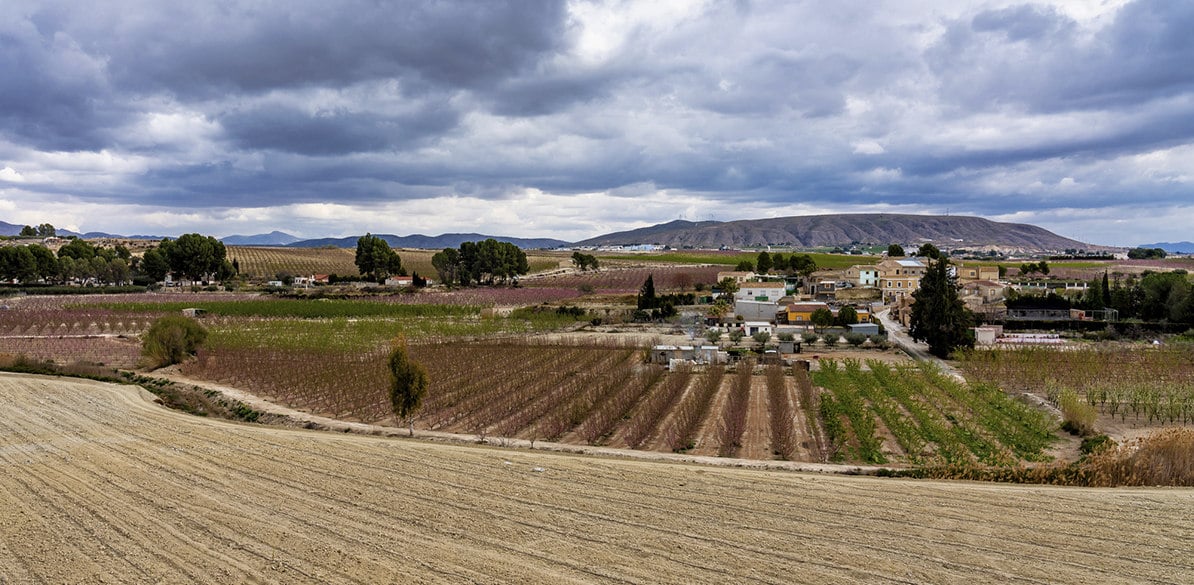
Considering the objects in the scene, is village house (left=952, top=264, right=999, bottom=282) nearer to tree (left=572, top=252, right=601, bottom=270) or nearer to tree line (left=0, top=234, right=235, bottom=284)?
tree (left=572, top=252, right=601, bottom=270)

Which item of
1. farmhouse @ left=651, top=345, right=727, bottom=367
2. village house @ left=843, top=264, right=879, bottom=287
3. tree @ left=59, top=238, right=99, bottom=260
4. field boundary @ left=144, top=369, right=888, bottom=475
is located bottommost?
field boundary @ left=144, top=369, right=888, bottom=475

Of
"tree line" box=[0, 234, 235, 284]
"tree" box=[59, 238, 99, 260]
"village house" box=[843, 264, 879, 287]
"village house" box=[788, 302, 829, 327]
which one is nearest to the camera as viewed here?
"village house" box=[788, 302, 829, 327]

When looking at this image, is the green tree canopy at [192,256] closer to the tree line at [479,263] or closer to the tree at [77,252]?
the tree at [77,252]

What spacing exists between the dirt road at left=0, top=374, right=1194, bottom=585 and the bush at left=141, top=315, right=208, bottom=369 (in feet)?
55.8

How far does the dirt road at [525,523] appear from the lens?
9.77 metres

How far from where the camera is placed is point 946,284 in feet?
126

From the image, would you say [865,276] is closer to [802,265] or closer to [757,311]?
[802,265]

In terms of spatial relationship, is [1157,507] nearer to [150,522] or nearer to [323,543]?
[323,543]

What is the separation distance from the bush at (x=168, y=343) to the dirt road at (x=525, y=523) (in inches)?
669

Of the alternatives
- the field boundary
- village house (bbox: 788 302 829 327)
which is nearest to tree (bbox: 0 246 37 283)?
the field boundary

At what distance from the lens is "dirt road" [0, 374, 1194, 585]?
384 inches

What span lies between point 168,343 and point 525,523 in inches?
1091

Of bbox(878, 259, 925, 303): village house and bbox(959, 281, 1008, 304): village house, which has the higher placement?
bbox(878, 259, 925, 303): village house

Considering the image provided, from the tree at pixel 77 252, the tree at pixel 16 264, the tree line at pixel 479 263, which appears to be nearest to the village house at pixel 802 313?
the tree line at pixel 479 263
